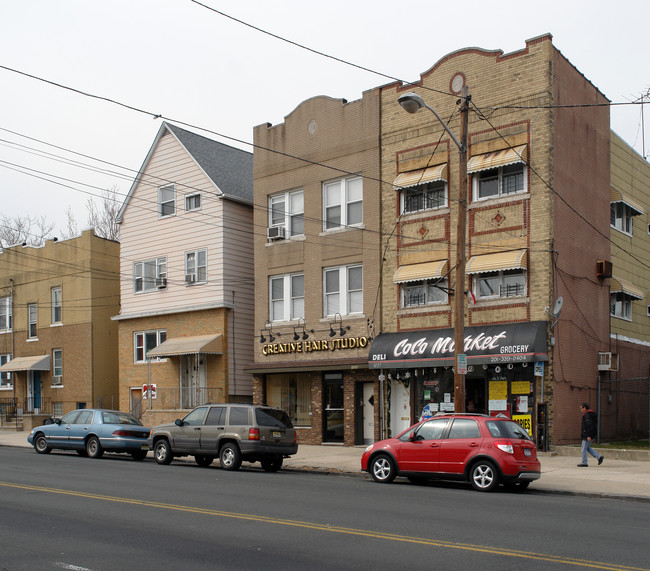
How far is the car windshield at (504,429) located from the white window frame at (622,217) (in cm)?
1297

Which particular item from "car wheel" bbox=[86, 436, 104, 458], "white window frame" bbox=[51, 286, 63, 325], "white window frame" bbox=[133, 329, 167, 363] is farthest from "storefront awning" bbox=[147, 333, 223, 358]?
"white window frame" bbox=[51, 286, 63, 325]

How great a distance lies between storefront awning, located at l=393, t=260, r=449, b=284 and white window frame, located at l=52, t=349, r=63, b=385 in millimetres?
19834

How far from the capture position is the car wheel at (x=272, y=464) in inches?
787

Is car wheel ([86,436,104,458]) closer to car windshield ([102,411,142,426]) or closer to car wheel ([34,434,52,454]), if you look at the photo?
car windshield ([102,411,142,426])

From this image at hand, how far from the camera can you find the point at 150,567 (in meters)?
8.12

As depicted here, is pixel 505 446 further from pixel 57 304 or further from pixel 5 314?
pixel 5 314

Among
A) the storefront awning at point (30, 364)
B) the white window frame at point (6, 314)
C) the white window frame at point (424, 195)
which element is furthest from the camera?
the white window frame at point (6, 314)

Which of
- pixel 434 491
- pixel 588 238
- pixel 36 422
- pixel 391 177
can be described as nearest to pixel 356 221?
pixel 391 177

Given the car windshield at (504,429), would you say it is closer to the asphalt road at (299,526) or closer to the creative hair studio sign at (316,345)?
the asphalt road at (299,526)

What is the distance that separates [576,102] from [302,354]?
12.1m

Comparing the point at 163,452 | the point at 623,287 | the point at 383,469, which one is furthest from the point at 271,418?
the point at 623,287

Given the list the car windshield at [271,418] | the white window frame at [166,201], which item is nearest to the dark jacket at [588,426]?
the car windshield at [271,418]

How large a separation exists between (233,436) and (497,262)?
8.96 meters

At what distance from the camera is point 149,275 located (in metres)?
33.0
